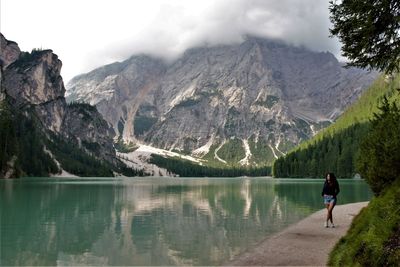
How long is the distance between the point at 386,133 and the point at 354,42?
917 centimetres

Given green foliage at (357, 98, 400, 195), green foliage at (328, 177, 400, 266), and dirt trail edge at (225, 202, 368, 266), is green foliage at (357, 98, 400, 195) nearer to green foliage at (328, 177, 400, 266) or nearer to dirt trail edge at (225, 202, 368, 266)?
dirt trail edge at (225, 202, 368, 266)

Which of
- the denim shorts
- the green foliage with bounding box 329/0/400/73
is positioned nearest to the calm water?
the denim shorts

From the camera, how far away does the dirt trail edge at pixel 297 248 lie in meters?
21.4

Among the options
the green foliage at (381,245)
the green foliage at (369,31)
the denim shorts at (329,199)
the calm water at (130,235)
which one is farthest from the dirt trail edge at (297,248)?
the green foliage at (369,31)

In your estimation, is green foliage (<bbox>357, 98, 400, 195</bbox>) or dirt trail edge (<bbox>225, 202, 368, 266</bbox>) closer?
dirt trail edge (<bbox>225, 202, 368, 266</bbox>)

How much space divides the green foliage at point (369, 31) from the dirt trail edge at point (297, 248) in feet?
36.8

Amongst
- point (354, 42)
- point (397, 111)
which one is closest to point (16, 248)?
point (354, 42)

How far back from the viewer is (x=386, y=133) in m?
30.5

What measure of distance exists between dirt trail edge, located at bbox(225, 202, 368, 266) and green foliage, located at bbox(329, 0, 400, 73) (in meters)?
11.2

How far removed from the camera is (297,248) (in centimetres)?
2506

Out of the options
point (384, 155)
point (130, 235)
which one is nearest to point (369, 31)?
point (384, 155)

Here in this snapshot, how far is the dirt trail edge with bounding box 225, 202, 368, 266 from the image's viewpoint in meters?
21.4

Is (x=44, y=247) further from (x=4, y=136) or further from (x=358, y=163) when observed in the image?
(x=4, y=136)

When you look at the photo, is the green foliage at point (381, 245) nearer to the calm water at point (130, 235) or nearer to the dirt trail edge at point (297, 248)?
the dirt trail edge at point (297, 248)
